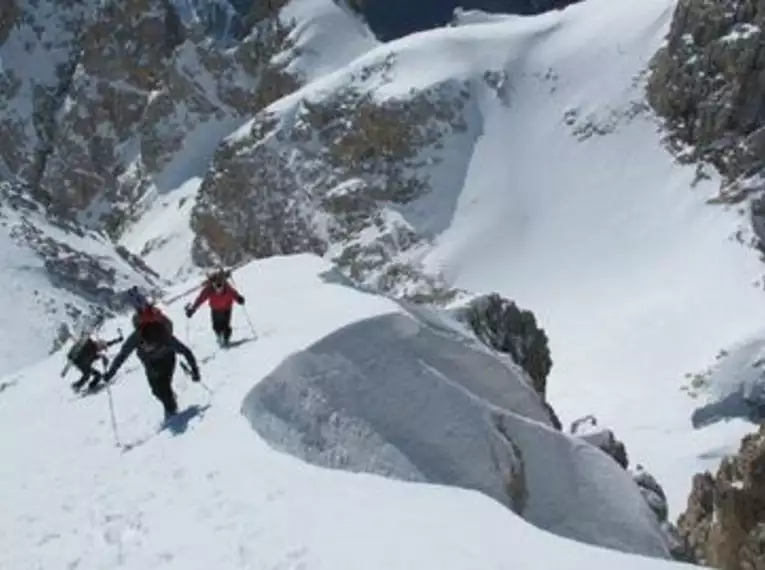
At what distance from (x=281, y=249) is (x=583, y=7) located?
1318 inches

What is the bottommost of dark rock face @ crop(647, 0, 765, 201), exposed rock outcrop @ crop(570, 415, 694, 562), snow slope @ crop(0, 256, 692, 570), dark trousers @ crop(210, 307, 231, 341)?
exposed rock outcrop @ crop(570, 415, 694, 562)

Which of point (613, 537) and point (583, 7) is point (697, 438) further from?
point (583, 7)

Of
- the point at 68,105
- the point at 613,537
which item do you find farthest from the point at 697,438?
the point at 68,105

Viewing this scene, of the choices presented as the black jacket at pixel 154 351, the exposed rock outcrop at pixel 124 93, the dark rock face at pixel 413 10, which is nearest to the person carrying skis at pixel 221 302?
the black jacket at pixel 154 351

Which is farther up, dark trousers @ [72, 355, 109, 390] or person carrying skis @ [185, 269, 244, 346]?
person carrying skis @ [185, 269, 244, 346]

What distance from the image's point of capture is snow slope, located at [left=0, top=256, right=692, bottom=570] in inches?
640

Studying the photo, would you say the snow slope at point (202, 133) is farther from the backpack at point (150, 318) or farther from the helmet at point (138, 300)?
the backpack at point (150, 318)

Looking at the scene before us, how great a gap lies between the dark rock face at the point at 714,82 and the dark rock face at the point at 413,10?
36.6 meters

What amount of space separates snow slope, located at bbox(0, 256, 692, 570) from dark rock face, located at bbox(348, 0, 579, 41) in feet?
417

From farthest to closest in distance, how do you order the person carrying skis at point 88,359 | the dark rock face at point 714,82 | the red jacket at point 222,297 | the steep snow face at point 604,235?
the dark rock face at point 714,82, the steep snow face at point 604,235, the person carrying skis at point 88,359, the red jacket at point 222,297

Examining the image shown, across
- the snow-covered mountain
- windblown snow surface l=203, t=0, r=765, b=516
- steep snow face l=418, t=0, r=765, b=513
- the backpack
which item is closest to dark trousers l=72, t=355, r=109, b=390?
the snow-covered mountain

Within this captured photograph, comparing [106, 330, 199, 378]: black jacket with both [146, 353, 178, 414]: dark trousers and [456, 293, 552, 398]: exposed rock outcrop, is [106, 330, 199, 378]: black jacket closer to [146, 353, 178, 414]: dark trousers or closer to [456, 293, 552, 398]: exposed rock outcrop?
[146, 353, 178, 414]: dark trousers

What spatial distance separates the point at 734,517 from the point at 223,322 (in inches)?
733

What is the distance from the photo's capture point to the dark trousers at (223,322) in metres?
28.5
